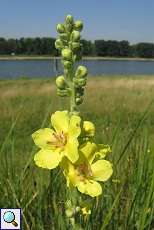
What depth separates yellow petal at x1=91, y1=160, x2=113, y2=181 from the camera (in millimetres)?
1558

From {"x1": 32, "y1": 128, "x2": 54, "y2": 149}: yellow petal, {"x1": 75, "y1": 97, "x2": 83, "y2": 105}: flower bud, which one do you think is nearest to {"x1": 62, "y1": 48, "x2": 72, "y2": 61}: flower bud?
{"x1": 75, "y1": 97, "x2": 83, "y2": 105}: flower bud

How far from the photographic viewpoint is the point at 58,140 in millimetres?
1612

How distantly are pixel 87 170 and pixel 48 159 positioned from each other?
0.12m

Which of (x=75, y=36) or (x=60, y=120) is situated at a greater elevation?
(x=75, y=36)

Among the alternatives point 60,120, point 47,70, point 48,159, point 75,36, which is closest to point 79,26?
point 75,36

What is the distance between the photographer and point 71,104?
1594mm

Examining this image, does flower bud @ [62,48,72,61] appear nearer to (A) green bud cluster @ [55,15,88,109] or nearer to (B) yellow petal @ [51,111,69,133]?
(A) green bud cluster @ [55,15,88,109]

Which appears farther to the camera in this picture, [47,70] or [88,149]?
[47,70]

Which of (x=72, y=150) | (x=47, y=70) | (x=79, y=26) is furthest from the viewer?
(x=47, y=70)

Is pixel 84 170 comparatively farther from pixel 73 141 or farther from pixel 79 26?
pixel 79 26

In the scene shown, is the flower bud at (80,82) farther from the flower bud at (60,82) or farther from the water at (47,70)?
the water at (47,70)

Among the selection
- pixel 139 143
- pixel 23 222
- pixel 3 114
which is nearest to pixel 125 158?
pixel 139 143

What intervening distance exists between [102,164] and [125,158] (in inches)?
52.2

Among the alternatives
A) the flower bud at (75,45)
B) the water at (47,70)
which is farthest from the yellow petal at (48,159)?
the water at (47,70)
